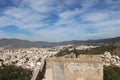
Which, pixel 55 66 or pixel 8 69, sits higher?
pixel 55 66

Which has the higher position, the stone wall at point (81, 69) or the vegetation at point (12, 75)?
the stone wall at point (81, 69)

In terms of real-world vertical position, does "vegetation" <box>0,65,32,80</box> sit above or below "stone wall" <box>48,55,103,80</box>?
below

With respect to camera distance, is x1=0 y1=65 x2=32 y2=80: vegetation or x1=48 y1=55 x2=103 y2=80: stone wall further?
x1=0 y1=65 x2=32 y2=80: vegetation

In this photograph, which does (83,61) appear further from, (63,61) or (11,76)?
(11,76)

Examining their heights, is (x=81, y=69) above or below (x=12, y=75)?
above

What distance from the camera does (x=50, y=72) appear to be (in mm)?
10172

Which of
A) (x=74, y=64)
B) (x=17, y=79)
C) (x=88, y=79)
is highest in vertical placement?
(x=74, y=64)

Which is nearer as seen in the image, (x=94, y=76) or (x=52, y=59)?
(x=94, y=76)

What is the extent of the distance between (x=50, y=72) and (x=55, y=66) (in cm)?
90

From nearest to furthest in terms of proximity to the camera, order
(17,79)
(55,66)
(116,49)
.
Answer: (55,66), (17,79), (116,49)

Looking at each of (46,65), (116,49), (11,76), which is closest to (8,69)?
(11,76)

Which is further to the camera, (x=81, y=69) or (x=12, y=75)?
(x=12, y=75)

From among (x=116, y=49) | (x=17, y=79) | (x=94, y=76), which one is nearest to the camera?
(x=94, y=76)

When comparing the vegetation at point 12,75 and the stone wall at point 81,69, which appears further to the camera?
the vegetation at point 12,75
